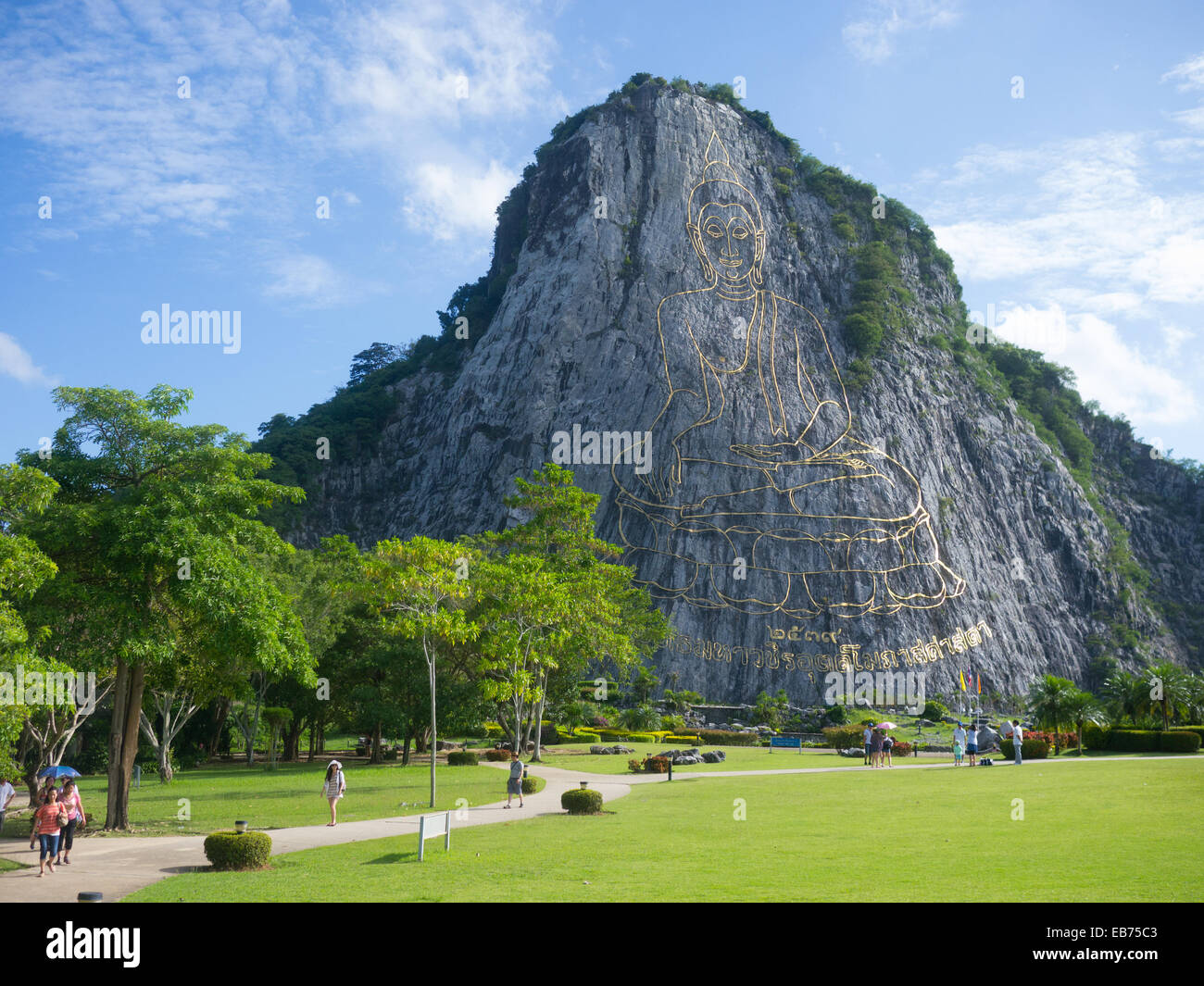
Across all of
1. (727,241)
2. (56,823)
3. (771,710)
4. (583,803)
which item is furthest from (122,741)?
(727,241)

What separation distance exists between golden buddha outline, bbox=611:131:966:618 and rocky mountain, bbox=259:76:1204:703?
0.71 ft

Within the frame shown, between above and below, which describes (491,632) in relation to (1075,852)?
above

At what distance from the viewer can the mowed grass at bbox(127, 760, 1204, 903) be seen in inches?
401

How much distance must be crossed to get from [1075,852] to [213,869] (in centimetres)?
1263

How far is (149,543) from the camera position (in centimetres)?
1745

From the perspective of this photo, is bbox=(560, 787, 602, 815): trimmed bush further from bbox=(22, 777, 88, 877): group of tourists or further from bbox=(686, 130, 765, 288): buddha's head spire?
bbox=(686, 130, 765, 288): buddha's head spire

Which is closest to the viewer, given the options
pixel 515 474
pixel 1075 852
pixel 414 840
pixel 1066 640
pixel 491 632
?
pixel 1075 852

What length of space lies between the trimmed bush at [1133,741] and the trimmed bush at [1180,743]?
1.06 feet

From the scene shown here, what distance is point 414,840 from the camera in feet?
51.6

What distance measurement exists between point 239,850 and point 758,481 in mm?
58014

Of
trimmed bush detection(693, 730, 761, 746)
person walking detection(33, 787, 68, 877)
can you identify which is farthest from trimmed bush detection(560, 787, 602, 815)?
trimmed bush detection(693, 730, 761, 746)

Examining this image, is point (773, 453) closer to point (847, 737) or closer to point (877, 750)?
point (847, 737)
